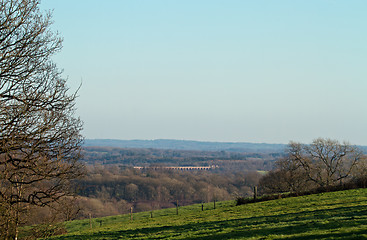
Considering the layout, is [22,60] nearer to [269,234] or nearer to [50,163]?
[50,163]

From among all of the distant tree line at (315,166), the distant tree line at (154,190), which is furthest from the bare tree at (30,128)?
the distant tree line at (154,190)

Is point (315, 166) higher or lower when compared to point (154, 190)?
higher

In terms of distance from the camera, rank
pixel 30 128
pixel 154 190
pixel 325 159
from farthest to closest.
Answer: pixel 154 190 → pixel 325 159 → pixel 30 128

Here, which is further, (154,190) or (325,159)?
(154,190)

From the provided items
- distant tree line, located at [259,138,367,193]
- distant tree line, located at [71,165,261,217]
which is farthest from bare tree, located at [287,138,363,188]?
distant tree line, located at [71,165,261,217]

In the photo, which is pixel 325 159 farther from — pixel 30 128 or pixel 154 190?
pixel 154 190

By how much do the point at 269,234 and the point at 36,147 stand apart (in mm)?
10470

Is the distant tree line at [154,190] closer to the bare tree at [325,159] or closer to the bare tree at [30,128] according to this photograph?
the bare tree at [325,159]

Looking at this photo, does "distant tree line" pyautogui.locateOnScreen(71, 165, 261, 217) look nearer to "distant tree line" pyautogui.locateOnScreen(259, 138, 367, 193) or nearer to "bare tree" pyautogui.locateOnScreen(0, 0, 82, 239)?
"distant tree line" pyautogui.locateOnScreen(259, 138, 367, 193)

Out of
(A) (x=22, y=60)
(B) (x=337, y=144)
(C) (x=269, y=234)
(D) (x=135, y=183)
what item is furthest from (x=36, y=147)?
(D) (x=135, y=183)

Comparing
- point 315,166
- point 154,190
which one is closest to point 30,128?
point 315,166

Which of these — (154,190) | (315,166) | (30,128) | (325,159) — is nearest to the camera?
(30,128)

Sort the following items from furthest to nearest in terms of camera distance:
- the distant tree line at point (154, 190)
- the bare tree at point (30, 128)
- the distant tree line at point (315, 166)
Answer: the distant tree line at point (154, 190), the distant tree line at point (315, 166), the bare tree at point (30, 128)

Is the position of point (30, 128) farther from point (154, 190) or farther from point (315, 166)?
point (154, 190)
